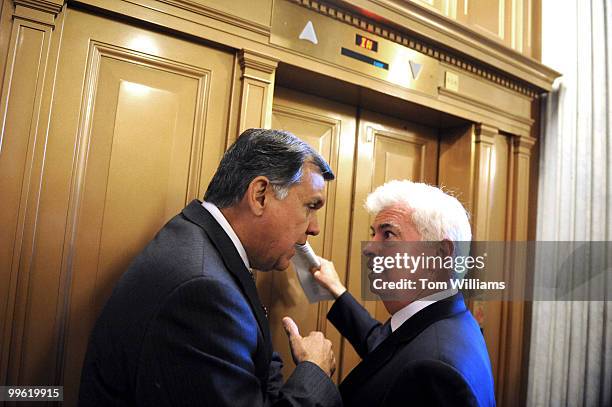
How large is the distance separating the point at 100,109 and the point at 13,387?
870 mm

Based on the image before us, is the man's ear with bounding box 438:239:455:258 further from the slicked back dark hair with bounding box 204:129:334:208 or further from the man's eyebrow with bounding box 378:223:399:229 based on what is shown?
the slicked back dark hair with bounding box 204:129:334:208

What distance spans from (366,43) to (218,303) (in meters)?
1.38

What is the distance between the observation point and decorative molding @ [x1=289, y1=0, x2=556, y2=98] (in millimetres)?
1728

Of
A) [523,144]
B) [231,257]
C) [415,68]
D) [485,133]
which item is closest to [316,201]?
[231,257]

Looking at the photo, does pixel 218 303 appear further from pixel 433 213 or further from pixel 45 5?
pixel 45 5

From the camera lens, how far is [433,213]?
1320mm

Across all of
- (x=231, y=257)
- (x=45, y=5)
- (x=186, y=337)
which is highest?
(x=45, y=5)

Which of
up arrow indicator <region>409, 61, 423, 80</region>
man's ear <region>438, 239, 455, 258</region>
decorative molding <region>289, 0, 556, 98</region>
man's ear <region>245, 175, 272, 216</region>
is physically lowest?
man's ear <region>438, 239, 455, 258</region>

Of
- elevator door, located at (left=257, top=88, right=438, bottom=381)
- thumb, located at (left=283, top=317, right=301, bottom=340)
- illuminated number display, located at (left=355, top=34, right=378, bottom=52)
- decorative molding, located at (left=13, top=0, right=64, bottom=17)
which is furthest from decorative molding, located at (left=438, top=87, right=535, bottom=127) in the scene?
decorative molding, located at (left=13, top=0, right=64, bottom=17)

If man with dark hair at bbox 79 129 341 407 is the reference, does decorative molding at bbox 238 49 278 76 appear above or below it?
above

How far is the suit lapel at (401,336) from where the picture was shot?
3.79 ft

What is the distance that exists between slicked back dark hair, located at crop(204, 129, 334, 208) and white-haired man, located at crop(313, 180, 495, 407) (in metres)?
0.41

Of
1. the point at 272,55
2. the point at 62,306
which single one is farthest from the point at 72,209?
the point at 272,55

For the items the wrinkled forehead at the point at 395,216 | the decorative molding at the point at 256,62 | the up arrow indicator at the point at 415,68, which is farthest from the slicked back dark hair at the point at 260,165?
the up arrow indicator at the point at 415,68
